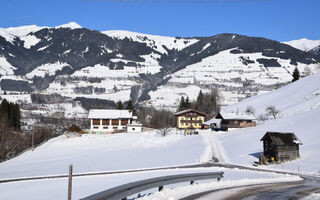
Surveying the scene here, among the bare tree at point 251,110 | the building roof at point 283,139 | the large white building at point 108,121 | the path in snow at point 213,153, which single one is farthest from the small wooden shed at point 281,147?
the large white building at point 108,121

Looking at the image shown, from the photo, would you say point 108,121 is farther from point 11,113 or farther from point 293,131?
point 293,131

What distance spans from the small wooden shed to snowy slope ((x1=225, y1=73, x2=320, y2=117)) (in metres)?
53.9

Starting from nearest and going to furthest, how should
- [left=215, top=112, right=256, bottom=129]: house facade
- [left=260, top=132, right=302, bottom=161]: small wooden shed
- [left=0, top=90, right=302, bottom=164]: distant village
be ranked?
[left=260, top=132, right=302, bottom=161]: small wooden shed, [left=215, top=112, right=256, bottom=129]: house facade, [left=0, top=90, right=302, bottom=164]: distant village

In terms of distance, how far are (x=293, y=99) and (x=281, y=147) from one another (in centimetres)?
8269

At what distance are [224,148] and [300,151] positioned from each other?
55.9 feet

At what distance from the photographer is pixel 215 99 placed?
18175cm

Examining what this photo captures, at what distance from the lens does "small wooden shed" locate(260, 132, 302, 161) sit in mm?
55719

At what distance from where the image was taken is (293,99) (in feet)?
435

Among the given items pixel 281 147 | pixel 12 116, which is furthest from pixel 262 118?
pixel 12 116

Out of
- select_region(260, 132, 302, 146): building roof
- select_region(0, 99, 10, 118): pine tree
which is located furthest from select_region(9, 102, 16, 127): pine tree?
select_region(260, 132, 302, 146): building roof

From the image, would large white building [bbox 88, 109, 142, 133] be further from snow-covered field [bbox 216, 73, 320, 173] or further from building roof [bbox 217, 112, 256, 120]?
snow-covered field [bbox 216, 73, 320, 173]

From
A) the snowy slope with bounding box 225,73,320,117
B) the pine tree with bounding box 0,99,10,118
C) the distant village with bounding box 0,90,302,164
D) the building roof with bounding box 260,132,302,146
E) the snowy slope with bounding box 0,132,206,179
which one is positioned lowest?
the snowy slope with bounding box 0,132,206,179

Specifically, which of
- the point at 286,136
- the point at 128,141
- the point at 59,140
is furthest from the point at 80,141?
the point at 286,136

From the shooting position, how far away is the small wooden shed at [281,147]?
55.7 metres
